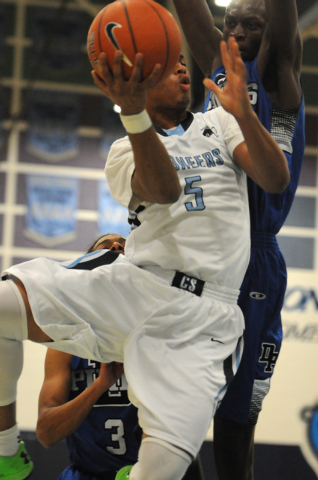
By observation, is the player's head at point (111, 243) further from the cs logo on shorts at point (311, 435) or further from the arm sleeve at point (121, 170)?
the cs logo on shorts at point (311, 435)

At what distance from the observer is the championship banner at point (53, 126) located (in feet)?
23.0

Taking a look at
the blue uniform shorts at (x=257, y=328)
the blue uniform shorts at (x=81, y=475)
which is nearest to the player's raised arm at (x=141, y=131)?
the blue uniform shorts at (x=257, y=328)

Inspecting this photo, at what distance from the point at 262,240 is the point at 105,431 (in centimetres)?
109

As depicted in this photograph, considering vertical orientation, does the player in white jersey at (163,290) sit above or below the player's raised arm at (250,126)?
below

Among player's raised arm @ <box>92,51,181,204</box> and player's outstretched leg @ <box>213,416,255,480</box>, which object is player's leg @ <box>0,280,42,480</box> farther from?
player's outstretched leg @ <box>213,416,255,480</box>

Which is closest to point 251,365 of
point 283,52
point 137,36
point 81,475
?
point 81,475

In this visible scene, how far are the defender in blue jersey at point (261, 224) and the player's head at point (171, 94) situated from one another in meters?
0.43

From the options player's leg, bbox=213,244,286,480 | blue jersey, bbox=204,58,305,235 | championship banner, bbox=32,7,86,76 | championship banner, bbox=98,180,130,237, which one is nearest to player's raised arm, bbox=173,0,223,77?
blue jersey, bbox=204,58,305,235

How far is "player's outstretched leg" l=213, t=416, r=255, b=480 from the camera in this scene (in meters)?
2.71

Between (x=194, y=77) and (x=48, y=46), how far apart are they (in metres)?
1.66

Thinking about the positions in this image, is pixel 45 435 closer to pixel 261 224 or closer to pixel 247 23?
pixel 261 224

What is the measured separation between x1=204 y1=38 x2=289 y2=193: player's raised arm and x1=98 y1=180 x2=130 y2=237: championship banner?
4833 mm

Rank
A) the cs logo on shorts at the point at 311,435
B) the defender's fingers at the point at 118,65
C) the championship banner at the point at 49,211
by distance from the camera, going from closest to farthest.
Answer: the defender's fingers at the point at 118,65
the cs logo on shorts at the point at 311,435
the championship banner at the point at 49,211

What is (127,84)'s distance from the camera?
183cm
